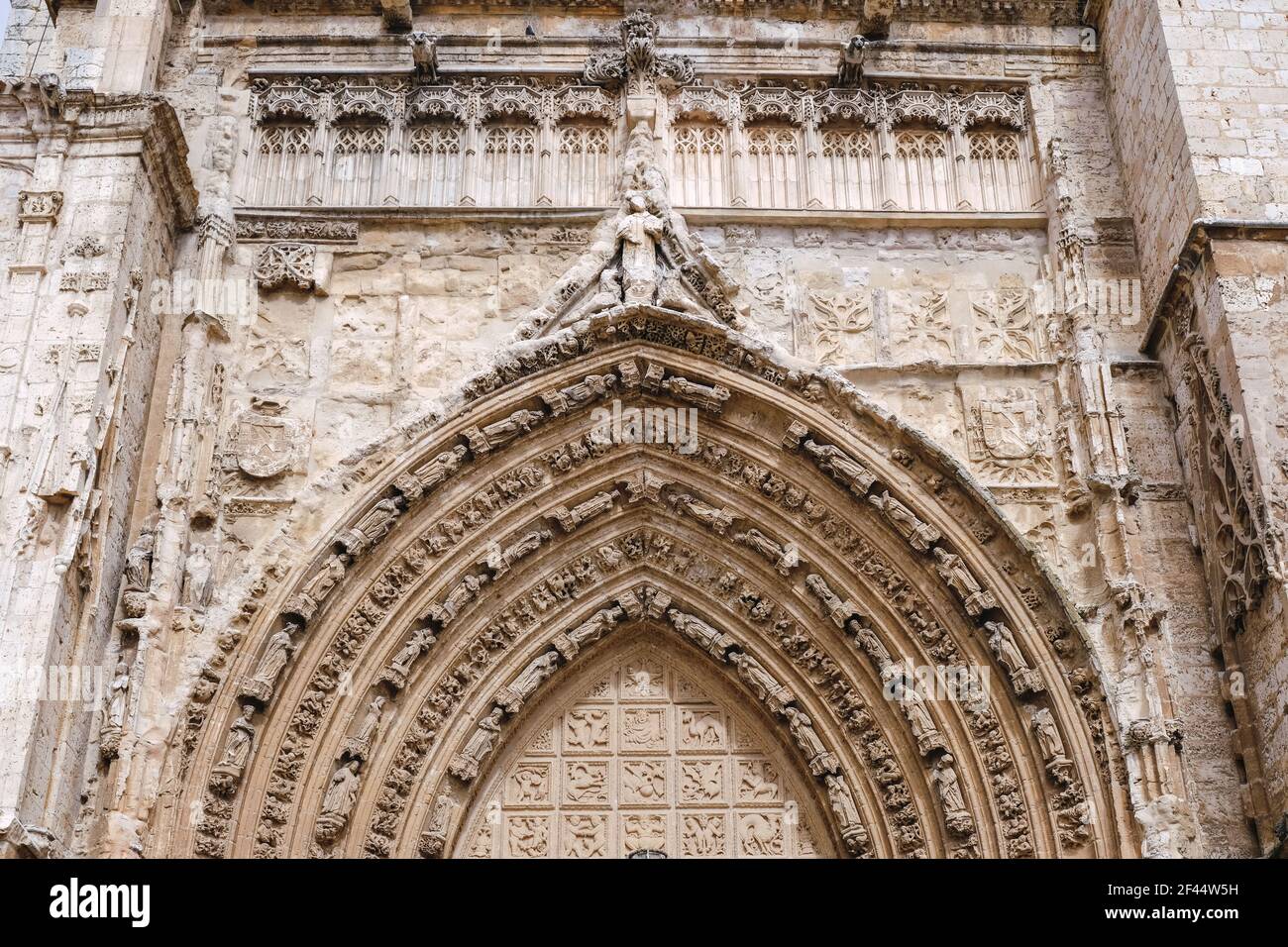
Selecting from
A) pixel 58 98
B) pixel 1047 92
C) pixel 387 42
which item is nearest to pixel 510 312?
pixel 387 42

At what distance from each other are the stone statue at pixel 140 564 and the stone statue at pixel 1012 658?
5039 millimetres

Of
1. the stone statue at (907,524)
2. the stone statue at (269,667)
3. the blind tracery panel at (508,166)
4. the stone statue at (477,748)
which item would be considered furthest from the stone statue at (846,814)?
the blind tracery panel at (508,166)

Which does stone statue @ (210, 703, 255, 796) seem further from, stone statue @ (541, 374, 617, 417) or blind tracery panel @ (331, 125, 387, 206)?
blind tracery panel @ (331, 125, 387, 206)

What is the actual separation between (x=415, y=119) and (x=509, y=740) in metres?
4.45

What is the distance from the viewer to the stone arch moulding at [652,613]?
8.59 metres

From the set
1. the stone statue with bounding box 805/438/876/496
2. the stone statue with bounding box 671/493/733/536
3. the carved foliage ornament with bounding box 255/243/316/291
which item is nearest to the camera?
the stone statue with bounding box 805/438/876/496

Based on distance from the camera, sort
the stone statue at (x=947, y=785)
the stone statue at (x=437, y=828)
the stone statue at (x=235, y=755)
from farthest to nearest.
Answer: the stone statue at (x=437, y=828), the stone statue at (x=947, y=785), the stone statue at (x=235, y=755)

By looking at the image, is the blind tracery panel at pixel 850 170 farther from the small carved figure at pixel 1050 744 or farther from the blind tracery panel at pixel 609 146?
the small carved figure at pixel 1050 744

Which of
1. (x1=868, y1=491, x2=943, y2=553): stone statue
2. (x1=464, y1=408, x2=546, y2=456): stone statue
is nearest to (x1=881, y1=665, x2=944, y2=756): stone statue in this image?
(x1=868, y1=491, x2=943, y2=553): stone statue

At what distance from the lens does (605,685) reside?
974 cm

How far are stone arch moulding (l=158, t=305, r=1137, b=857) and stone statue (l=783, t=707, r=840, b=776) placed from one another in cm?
2

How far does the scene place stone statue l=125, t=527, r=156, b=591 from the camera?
8.71m
